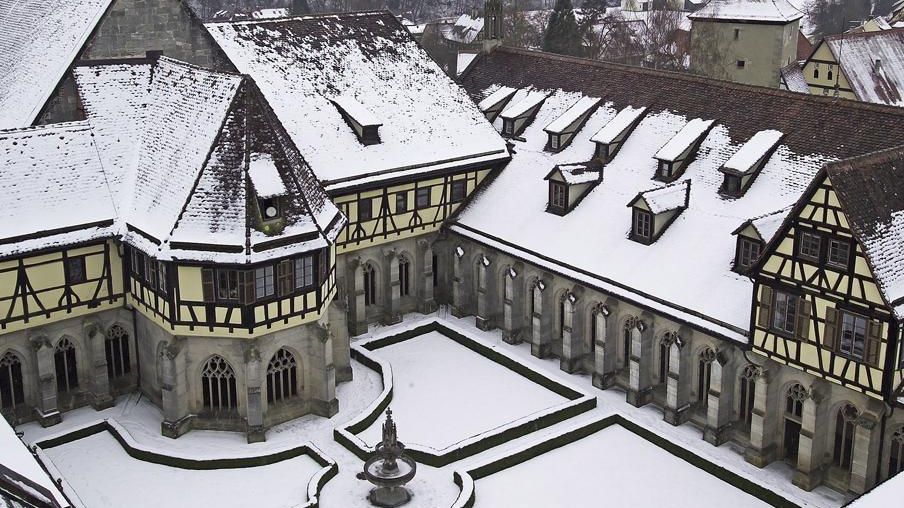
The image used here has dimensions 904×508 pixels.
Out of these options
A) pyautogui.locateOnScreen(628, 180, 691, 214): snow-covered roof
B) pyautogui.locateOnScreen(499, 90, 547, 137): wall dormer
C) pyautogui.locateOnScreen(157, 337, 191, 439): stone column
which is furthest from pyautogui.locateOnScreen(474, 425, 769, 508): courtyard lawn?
pyautogui.locateOnScreen(499, 90, 547, 137): wall dormer

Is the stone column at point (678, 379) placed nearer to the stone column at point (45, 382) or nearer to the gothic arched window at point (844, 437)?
the gothic arched window at point (844, 437)

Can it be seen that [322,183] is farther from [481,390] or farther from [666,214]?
[666,214]


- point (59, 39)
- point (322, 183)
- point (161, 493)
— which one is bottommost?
point (161, 493)

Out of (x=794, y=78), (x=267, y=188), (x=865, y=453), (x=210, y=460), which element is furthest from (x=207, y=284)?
(x=794, y=78)

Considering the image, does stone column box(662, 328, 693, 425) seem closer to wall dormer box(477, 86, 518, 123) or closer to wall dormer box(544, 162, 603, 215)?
wall dormer box(544, 162, 603, 215)

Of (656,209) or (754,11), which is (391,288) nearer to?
(656,209)

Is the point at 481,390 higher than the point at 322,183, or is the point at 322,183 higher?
the point at 322,183

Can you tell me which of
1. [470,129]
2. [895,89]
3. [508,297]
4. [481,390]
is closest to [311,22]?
[470,129]
